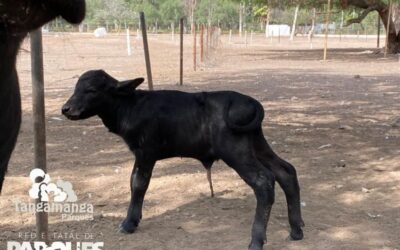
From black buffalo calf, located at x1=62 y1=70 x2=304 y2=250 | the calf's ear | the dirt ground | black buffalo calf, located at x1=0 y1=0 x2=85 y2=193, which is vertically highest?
black buffalo calf, located at x1=0 y1=0 x2=85 y2=193

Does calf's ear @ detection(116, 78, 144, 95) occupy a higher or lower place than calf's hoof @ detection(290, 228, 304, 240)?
higher

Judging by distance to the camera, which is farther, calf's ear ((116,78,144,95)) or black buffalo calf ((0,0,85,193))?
calf's ear ((116,78,144,95))

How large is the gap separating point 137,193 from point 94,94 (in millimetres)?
797

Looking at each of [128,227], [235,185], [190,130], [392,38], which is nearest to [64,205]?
[128,227]

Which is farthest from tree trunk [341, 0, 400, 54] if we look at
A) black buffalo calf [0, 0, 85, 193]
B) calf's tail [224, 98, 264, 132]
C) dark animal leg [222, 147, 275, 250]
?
black buffalo calf [0, 0, 85, 193]

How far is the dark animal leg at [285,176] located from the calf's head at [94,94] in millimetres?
1028

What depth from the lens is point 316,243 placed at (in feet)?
13.8

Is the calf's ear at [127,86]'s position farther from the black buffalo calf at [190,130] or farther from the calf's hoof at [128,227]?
the calf's hoof at [128,227]

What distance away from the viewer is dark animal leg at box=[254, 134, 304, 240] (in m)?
4.30

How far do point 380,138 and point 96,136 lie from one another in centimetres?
377

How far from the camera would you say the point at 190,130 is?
417 centimetres

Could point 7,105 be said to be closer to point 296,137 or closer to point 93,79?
point 93,79

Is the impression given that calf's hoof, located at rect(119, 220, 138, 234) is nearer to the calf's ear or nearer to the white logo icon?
the white logo icon

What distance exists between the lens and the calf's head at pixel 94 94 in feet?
13.9
